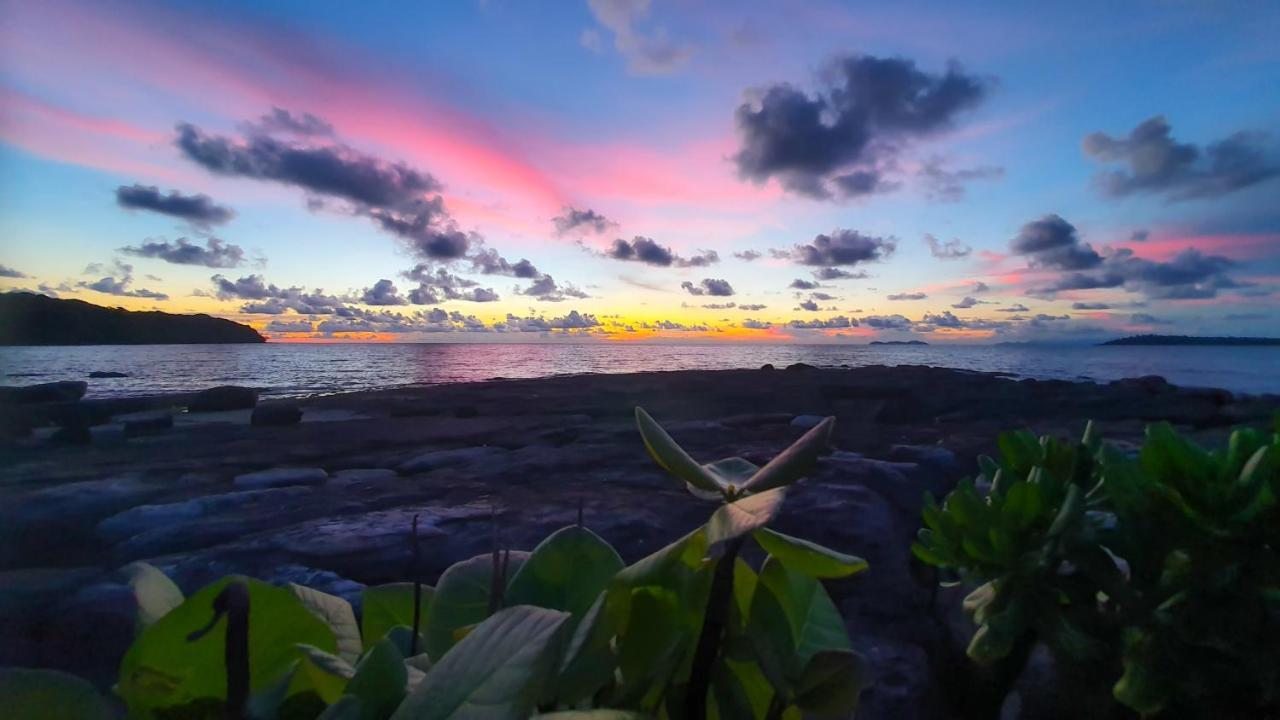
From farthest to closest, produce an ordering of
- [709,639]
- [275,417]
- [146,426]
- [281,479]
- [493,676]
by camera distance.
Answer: [275,417], [146,426], [281,479], [709,639], [493,676]

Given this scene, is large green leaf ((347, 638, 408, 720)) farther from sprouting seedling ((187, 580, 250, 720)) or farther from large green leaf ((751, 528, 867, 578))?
large green leaf ((751, 528, 867, 578))

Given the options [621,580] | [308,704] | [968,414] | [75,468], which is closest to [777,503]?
[621,580]

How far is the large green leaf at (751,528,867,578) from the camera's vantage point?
0.42 metres

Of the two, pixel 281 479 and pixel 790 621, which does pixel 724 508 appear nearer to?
pixel 790 621

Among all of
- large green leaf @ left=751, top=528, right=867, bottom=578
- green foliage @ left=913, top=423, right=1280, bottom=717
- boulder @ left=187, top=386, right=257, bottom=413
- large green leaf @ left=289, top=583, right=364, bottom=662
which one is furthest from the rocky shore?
boulder @ left=187, top=386, right=257, bottom=413

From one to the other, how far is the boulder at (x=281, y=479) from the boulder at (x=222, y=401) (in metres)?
9.39

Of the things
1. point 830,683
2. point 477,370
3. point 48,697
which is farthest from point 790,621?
point 477,370

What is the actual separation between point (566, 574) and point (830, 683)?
0.62 ft

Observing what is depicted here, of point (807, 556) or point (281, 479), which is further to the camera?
point (281, 479)

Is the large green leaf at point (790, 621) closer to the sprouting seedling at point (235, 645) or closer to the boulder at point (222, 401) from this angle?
the sprouting seedling at point (235, 645)

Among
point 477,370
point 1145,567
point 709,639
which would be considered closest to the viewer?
point 709,639

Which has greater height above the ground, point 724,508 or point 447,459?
point 724,508

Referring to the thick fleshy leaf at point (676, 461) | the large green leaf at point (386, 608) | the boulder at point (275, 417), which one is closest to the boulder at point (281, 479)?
the large green leaf at point (386, 608)

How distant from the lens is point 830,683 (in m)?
0.44
